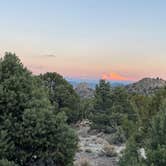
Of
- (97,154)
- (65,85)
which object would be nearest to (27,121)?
(97,154)

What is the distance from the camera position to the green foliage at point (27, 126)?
47.8 ft

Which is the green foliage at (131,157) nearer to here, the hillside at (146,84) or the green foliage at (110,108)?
the green foliage at (110,108)

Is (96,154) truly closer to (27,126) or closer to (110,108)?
(27,126)

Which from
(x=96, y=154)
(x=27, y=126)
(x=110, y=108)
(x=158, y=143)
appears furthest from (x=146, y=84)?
(x=158, y=143)

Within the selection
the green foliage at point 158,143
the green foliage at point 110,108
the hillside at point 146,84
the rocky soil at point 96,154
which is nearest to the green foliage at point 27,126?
the green foliage at point 158,143

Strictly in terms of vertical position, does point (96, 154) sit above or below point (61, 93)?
below

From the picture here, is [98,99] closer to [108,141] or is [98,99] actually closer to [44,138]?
[108,141]

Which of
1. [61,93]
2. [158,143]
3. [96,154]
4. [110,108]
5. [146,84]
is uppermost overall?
[146,84]

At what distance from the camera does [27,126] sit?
1463cm

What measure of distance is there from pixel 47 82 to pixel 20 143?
23726 millimetres

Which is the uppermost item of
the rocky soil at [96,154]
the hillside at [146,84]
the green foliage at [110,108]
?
the hillside at [146,84]

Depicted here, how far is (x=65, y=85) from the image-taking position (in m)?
38.8

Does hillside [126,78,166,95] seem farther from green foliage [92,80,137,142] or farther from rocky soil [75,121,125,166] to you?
rocky soil [75,121,125,166]

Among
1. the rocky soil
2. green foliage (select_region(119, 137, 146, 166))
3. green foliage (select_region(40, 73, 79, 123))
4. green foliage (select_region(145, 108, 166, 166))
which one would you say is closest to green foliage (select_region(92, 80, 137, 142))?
green foliage (select_region(40, 73, 79, 123))
